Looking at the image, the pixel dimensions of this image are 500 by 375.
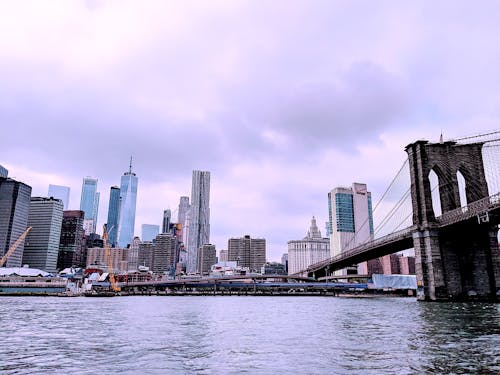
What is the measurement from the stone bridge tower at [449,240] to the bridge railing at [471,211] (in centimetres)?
121

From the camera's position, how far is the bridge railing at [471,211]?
178 feet

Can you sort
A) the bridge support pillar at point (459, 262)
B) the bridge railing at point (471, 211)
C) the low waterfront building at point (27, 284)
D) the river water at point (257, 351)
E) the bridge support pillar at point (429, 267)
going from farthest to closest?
the low waterfront building at point (27, 284)
the bridge support pillar at point (459, 262)
the bridge support pillar at point (429, 267)
the bridge railing at point (471, 211)
the river water at point (257, 351)

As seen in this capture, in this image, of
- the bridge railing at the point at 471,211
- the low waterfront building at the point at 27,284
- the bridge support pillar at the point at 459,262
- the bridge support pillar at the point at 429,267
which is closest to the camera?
the bridge railing at the point at 471,211

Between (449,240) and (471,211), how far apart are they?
10893 millimetres

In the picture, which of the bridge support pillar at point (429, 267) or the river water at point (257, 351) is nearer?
the river water at point (257, 351)

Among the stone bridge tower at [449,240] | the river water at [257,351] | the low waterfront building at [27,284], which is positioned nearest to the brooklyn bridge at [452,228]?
the stone bridge tower at [449,240]

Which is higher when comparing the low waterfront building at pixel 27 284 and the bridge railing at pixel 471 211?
the bridge railing at pixel 471 211

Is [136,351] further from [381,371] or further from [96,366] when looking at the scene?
[381,371]

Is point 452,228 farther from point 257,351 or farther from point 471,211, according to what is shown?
point 257,351

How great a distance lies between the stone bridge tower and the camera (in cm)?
6400

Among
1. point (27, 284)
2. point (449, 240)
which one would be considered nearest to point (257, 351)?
point (449, 240)

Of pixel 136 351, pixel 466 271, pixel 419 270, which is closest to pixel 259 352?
pixel 136 351

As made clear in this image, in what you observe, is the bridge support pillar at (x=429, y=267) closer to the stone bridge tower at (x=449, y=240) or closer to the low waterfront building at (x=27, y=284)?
the stone bridge tower at (x=449, y=240)

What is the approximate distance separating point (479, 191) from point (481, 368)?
67751 millimetres
